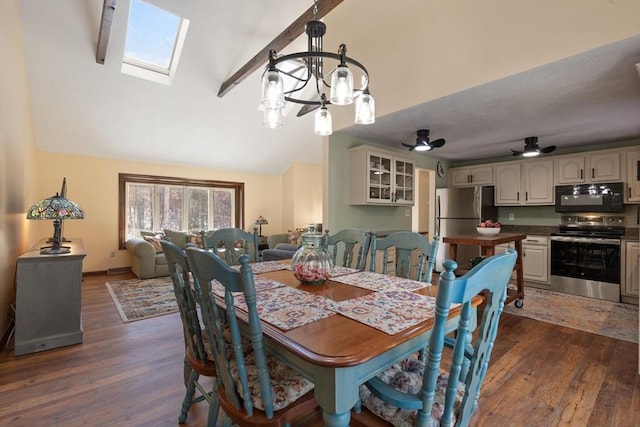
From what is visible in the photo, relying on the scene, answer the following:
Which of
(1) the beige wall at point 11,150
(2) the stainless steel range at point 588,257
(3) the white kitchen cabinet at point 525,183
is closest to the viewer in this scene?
(1) the beige wall at point 11,150

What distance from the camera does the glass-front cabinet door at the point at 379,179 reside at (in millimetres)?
3941

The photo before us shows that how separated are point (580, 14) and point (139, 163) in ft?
22.0

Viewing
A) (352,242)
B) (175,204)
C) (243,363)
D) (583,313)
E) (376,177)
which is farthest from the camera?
(175,204)

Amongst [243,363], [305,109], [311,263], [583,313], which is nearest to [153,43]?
[305,109]

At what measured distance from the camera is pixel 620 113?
3.01 metres

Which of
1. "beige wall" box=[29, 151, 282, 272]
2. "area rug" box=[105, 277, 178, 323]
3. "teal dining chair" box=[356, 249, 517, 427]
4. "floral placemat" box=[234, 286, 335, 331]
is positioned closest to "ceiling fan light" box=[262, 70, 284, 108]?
"floral placemat" box=[234, 286, 335, 331]

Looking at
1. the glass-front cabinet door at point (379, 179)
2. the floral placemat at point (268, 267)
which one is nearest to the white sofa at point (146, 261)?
the floral placemat at point (268, 267)

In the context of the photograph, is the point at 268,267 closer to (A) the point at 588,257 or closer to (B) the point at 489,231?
(B) the point at 489,231

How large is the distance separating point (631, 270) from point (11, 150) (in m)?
7.04

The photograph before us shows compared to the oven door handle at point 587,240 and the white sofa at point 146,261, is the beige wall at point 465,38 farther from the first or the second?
the white sofa at point 146,261

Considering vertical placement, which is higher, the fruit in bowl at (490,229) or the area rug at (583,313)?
the fruit in bowl at (490,229)

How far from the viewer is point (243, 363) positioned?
1.05 meters

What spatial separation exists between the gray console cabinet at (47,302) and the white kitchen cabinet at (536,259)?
556 centimetres

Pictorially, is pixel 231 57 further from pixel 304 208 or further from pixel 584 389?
→ pixel 584 389
